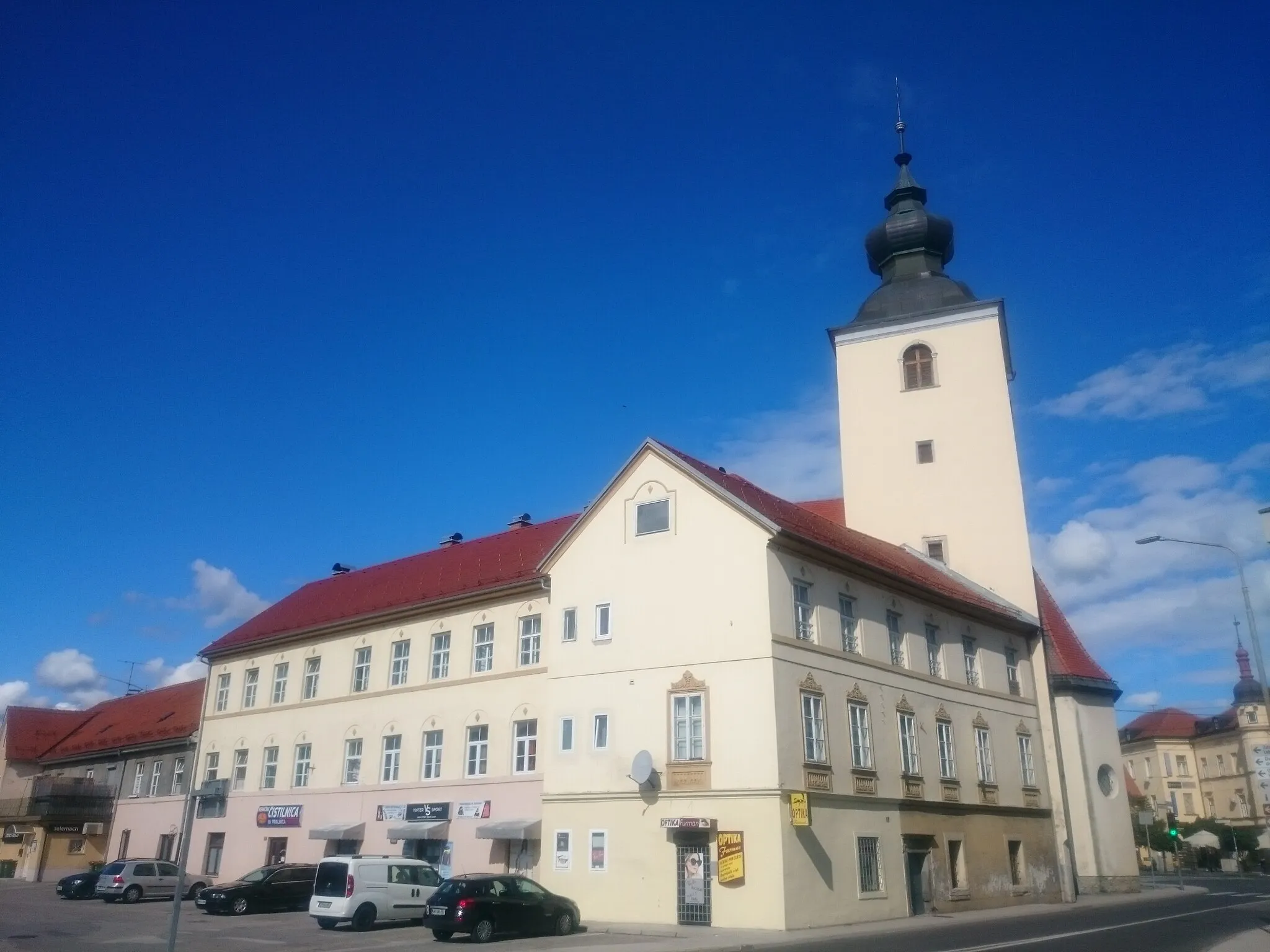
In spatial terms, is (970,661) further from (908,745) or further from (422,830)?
(422,830)

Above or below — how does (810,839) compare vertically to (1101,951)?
above

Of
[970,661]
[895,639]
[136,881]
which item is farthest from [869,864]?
[136,881]

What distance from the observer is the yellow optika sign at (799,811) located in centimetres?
2308

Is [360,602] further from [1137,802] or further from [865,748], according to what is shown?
[1137,802]

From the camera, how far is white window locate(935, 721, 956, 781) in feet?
96.2

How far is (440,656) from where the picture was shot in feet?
109

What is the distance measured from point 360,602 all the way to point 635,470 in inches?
581

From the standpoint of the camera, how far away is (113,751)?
45.4 metres

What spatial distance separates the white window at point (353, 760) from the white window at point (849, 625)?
55.4 feet

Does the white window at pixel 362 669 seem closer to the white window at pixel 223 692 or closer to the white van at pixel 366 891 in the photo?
the white window at pixel 223 692

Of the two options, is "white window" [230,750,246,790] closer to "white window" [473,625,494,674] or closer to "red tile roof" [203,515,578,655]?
"red tile roof" [203,515,578,655]

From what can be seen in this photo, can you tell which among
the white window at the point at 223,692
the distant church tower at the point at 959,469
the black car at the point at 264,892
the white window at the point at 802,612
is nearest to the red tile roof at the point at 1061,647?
the distant church tower at the point at 959,469

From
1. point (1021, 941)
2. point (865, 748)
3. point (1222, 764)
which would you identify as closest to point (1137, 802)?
point (1222, 764)

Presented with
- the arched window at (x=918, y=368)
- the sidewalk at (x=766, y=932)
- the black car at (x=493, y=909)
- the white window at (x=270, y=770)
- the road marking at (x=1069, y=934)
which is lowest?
the sidewalk at (x=766, y=932)
